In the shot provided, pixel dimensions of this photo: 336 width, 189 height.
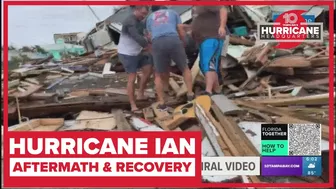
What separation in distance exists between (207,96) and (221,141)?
26 cm

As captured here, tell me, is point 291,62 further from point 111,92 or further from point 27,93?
point 27,93

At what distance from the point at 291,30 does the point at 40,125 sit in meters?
1.41

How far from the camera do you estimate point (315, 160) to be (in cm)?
228

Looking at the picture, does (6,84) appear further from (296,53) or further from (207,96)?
(296,53)

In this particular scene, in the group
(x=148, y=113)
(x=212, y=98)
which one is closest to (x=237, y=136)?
(x=212, y=98)

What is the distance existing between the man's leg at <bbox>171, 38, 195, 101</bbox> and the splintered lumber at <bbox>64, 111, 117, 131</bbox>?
0.46m

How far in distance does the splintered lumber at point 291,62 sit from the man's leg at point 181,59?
0.56m

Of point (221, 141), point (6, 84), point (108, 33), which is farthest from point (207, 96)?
point (6, 84)

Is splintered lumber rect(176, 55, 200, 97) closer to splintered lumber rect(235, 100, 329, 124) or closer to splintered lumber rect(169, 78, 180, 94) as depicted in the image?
splintered lumber rect(169, 78, 180, 94)

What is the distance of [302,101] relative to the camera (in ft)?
8.50
